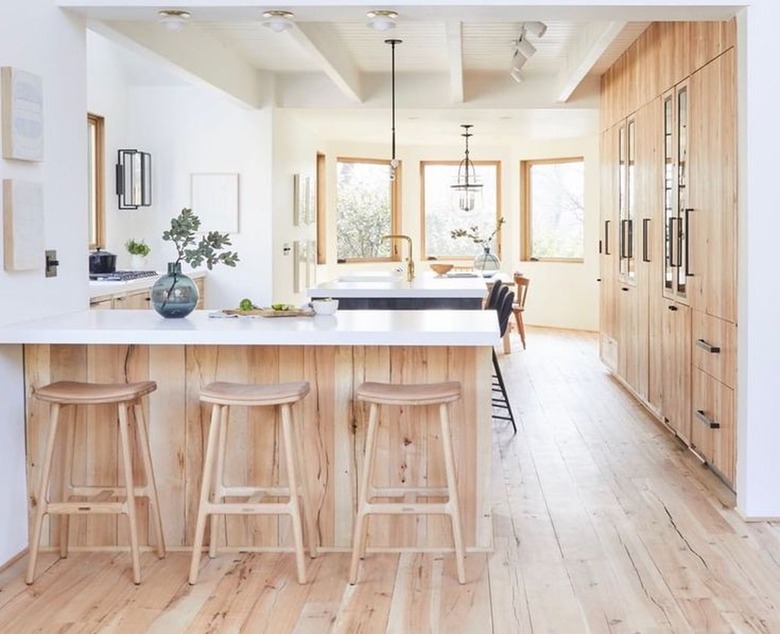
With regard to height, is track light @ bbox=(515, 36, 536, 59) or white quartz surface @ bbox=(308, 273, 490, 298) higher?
track light @ bbox=(515, 36, 536, 59)

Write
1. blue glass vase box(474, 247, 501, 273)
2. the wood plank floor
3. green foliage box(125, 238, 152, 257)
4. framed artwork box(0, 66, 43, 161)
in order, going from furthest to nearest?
blue glass vase box(474, 247, 501, 273) → green foliage box(125, 238, 152, 257) → framed artwork box(0, 66, 43, 161) → the wood plank floor

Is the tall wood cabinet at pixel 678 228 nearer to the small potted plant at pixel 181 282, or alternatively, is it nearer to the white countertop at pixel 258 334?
the white countertop at pixel 258 334

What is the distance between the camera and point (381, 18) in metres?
3.90

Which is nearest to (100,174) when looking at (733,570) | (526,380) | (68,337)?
(526,380)

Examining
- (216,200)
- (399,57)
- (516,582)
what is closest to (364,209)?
(216,200)

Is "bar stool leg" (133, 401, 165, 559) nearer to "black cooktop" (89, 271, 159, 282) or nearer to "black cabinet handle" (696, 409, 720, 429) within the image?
"black cabinet handle" (696, 409, 720, 429)

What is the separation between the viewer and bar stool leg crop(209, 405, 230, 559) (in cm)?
336

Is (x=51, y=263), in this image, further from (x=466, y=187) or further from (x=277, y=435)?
(x=466, y=187)

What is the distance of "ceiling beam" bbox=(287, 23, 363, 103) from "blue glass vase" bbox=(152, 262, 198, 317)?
196 centimetres

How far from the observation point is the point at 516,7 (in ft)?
12.6

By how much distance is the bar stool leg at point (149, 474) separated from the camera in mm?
3449

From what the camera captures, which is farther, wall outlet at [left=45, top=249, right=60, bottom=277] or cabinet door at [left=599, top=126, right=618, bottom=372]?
cabinet door at [left=599, top=126, right=618, bottom=372]

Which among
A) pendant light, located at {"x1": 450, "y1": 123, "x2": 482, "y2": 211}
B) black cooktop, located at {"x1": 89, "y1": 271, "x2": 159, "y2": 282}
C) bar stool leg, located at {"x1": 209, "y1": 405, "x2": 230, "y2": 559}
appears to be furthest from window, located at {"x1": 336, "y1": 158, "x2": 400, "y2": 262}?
bar stool leg, located at {"x1": 209, "y1": 405, "x2": 230, "y2": 559}

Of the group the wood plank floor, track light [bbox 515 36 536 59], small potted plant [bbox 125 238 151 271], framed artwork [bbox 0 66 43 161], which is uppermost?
track light [bbox 515 36 536 59]
